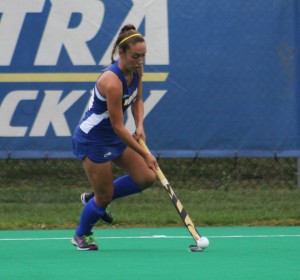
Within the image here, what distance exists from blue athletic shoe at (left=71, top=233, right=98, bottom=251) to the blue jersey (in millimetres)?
771

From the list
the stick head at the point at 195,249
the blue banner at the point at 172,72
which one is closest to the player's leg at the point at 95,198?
→ the stick head at the point at 195,249

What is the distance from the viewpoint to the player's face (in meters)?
7.84

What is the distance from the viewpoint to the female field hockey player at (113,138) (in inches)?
311

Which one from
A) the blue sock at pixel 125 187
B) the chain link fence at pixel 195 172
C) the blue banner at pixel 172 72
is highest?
the blue sock at pixel 125 187

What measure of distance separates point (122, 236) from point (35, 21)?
303 centimetres

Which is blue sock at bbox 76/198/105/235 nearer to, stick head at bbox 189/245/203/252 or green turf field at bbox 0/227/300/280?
green turf field at bbox 0/227/300/280

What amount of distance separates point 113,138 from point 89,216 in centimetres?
64

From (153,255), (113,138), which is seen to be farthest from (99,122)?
(153,255)

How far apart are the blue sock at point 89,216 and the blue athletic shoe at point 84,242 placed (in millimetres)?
38

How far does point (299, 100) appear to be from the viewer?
11.4 metres

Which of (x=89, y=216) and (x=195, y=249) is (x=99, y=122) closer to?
(x=89, y=216)

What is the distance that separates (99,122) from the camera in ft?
26.9

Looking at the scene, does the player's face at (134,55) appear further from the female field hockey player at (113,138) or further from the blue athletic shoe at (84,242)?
the blue athletic shoe at (84,242)

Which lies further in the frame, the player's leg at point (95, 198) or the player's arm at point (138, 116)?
the player's arm at point (138, 116)
